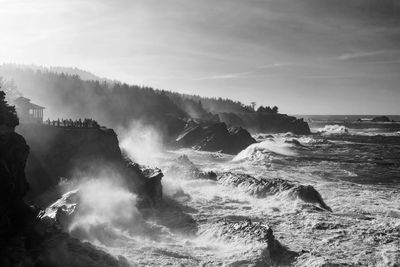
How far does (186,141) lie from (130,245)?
60.3 metres

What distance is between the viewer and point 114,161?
3372 centimetres

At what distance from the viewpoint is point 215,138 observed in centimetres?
7662

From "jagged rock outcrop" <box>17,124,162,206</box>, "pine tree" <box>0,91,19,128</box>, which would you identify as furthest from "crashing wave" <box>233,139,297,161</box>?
"pine tree" <box>0,91,19,128</box>

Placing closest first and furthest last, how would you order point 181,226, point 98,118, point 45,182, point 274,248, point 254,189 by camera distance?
point 274,248
point 181,226
point 45,182
point 254,189
point 98,118

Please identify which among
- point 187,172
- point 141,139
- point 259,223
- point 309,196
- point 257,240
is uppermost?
point 141,139

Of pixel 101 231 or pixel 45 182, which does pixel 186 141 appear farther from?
pixel 101 231

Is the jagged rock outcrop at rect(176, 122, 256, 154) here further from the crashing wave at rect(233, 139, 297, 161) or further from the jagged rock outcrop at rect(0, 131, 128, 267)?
the jagged rock outcrop at rect(0, 131, 128, 267)

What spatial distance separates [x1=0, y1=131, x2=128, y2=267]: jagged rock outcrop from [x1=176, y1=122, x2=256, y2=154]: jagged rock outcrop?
55.9 meters

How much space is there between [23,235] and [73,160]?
16.0 m

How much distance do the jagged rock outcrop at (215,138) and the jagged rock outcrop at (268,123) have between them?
182 feet

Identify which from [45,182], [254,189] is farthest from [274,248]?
[45,182]

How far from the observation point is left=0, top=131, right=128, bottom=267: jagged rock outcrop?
15953mm

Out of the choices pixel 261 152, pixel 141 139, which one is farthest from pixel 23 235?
pixel 141 139

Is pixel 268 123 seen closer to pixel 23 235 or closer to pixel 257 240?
pixel 257 240
